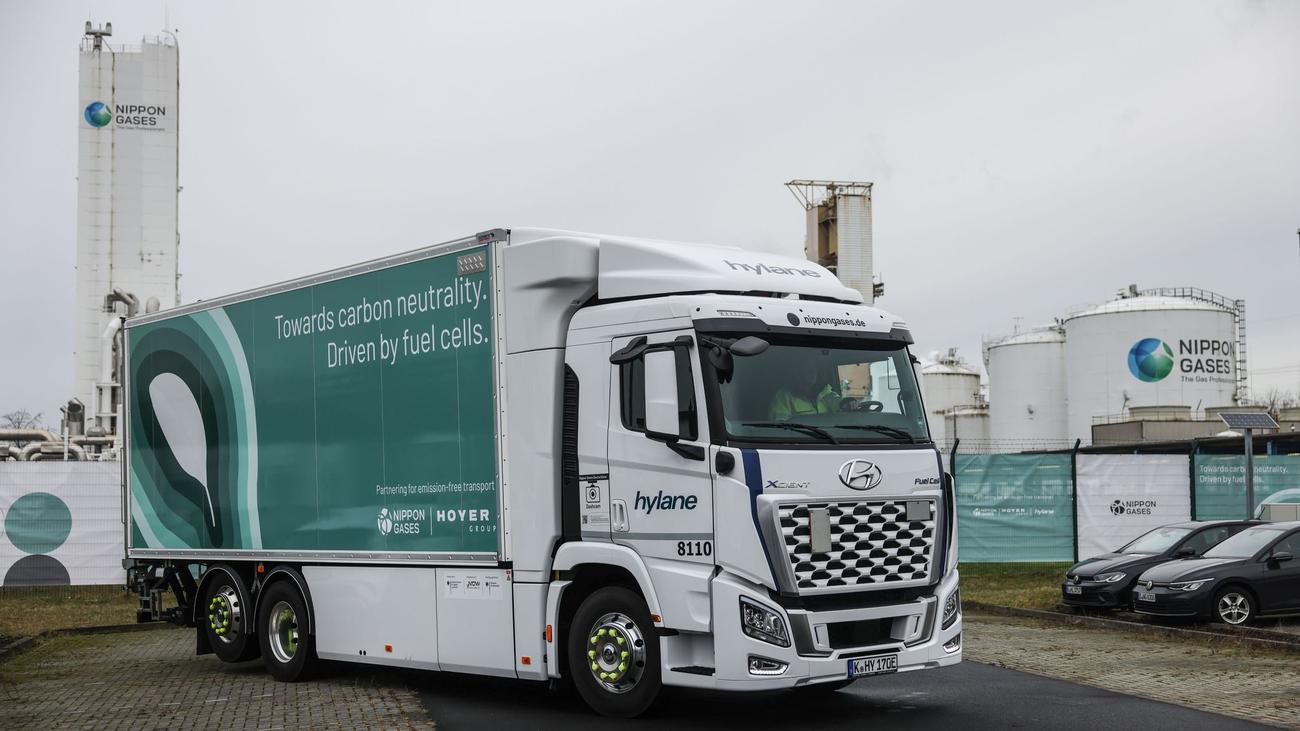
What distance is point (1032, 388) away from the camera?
2704 inches

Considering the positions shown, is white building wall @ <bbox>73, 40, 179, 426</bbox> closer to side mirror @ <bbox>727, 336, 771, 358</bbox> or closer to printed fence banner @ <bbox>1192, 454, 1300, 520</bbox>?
printed fence banner @ <bbox>1192, 454, 1300, 520</bbox>

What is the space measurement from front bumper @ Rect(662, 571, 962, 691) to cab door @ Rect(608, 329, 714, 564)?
0.45 m

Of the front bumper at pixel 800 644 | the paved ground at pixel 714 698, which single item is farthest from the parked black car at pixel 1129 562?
the front bumper at pixel 800 644

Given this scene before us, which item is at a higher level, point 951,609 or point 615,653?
point 951,609

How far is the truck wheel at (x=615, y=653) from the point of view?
9531mm

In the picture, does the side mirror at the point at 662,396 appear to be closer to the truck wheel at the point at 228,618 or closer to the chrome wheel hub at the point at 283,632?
the chrome wheel hub at the point at 283,632

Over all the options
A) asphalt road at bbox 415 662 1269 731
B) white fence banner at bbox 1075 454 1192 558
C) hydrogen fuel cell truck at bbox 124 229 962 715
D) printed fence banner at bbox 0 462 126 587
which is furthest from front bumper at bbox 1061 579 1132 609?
printed fence banner at bbox 0 462 126 587

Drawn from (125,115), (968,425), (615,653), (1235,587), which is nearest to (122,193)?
(125,115)

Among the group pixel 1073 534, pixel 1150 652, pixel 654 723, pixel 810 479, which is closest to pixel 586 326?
pixel 810 479

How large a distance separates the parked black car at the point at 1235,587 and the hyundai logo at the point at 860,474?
28.5ft

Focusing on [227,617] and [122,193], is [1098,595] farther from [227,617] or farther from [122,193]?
[122,193]

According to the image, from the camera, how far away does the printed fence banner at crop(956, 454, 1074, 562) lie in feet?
76.7

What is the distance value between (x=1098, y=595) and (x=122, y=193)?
5032cm

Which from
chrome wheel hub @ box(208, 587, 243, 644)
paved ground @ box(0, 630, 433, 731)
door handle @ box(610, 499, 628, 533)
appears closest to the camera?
door handle @ box(610, 499, 628, 533)
